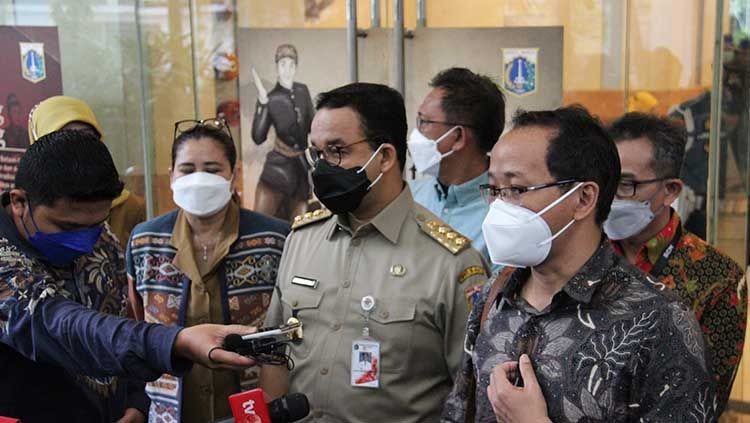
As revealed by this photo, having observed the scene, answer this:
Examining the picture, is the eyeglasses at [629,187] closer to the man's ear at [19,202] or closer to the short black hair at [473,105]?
the short black hair at [473,105]

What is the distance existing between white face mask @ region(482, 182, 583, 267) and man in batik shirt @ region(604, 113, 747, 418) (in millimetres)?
883

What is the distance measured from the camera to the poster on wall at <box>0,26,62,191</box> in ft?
16.2

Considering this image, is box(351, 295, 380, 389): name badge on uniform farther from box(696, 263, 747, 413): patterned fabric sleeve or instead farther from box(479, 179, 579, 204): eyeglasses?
box(696, 263, 747, 413): patterned fabric sleeve

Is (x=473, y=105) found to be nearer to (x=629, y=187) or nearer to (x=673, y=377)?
(x=629, y=187)

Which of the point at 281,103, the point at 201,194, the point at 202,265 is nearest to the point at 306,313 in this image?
the point at 202,265

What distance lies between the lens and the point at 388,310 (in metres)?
2.65

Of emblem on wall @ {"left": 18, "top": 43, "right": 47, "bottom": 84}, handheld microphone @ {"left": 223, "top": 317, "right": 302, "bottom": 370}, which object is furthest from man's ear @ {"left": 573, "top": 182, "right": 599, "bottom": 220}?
emblem on wall @ {"left": 18, "top": 43, "right": 47, "bottom": 84}

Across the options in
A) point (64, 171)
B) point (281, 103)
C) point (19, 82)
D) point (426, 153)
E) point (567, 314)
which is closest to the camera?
point (567, 314)

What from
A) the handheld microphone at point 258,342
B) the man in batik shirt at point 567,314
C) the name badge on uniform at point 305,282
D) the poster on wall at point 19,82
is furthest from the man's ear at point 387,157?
the poster on wall at point 19,82

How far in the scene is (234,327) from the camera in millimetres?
2316

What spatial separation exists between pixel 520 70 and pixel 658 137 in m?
2.14

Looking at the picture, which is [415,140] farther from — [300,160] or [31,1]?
[31,1]

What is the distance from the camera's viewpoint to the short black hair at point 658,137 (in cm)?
294

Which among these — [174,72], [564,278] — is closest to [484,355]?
[564,278]
